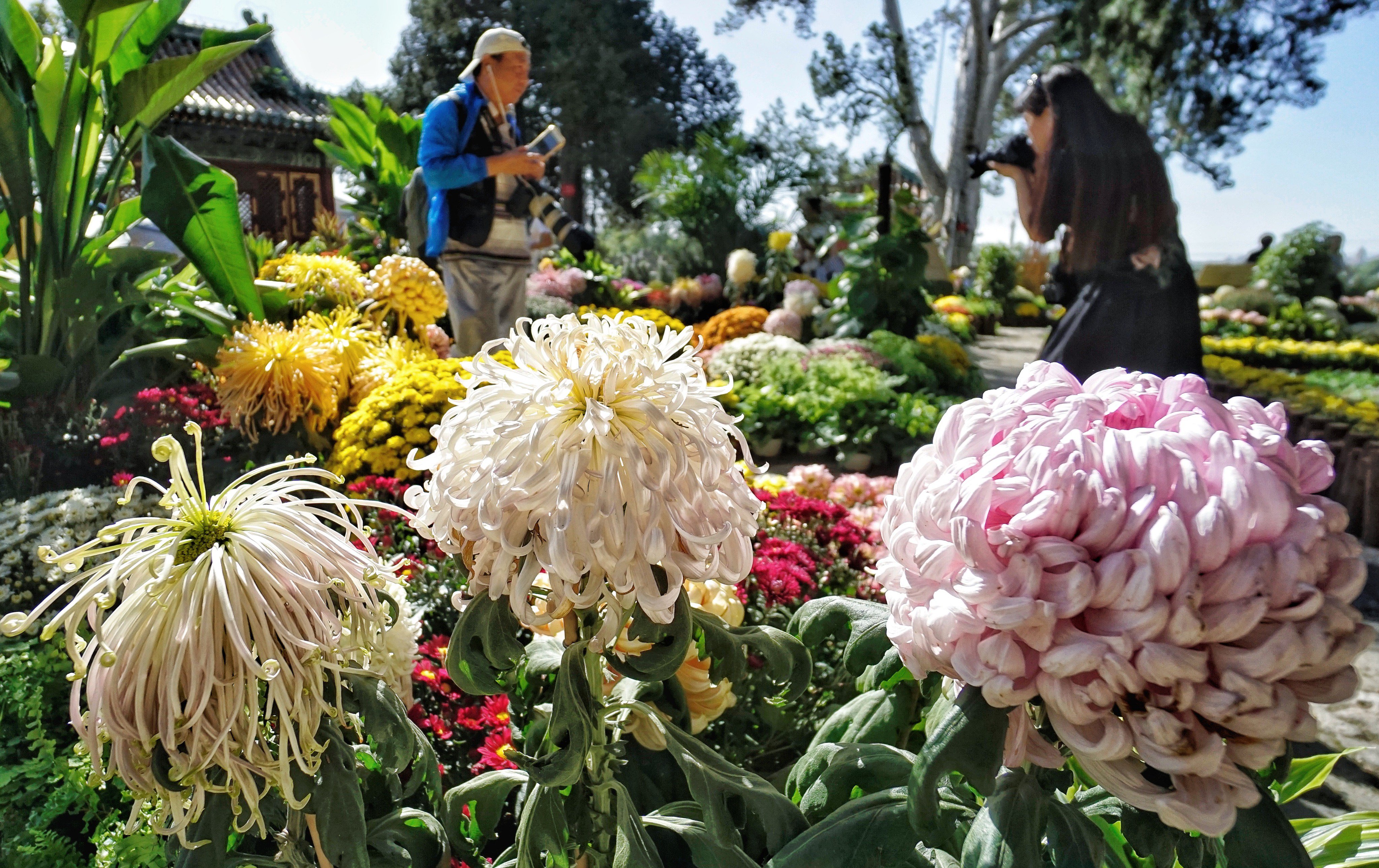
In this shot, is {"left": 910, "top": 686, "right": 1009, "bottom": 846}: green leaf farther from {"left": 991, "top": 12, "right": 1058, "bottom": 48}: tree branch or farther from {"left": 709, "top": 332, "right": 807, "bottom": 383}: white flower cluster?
{"left": 991, "top": 12, "right": 1058, "bottom": 48}: tree branch

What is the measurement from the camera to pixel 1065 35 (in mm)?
5625

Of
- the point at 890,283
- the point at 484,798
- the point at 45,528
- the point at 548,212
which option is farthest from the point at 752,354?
the point at 484,798

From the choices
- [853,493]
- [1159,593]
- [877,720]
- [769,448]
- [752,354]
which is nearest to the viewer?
[1159,593]

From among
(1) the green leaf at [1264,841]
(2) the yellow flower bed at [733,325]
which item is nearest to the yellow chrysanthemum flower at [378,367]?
(1) the green leaf at [1264,841]

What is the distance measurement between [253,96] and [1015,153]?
15.4m

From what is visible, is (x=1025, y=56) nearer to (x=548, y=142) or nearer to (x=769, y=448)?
(x=769, y=448)

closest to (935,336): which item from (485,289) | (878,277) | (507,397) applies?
(878,277)

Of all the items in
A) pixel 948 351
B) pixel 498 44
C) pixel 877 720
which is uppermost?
pixel 498 44

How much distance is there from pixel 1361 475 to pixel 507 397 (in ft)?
16.3

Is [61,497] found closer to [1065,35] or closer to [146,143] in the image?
[146,143]

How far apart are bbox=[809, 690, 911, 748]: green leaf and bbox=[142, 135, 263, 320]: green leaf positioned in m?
3.26

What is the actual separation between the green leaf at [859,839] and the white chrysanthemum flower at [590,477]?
26cm

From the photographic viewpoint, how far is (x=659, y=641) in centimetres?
85

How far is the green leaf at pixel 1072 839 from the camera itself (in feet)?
2.39
